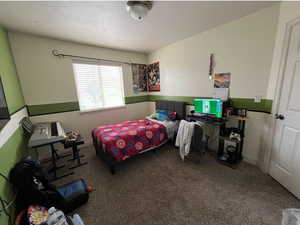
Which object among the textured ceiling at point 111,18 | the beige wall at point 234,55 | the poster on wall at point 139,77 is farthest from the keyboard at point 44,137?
the beige wall at point 234,55

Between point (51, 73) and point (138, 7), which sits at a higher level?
point (138, 7)

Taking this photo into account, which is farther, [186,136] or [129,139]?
[129,139]

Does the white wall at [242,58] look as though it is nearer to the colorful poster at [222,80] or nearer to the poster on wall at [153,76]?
the colorful poster at [222,80]

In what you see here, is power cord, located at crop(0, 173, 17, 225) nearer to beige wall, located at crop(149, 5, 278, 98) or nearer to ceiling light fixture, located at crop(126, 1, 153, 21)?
ceiling light fixture, located at crop(126, 1, 153, 21)

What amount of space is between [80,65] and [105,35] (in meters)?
1.07

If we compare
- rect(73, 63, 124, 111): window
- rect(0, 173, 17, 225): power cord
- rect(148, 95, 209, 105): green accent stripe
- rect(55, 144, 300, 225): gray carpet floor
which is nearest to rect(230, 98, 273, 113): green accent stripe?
rect(148, 95, 209, 105): green accent stripe

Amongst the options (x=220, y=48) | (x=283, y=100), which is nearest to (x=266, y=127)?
(x=283, y=100)

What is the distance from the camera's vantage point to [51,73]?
2689 mm

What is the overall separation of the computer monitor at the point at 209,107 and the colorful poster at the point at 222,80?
0.37 meters

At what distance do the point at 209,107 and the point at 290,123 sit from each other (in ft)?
3.71

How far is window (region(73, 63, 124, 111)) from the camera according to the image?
3.14 metres

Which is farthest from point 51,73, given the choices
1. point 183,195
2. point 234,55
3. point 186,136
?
point 234,55

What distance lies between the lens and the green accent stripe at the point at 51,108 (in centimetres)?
258

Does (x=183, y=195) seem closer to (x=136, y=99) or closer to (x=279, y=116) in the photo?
(x=279, y=116)
